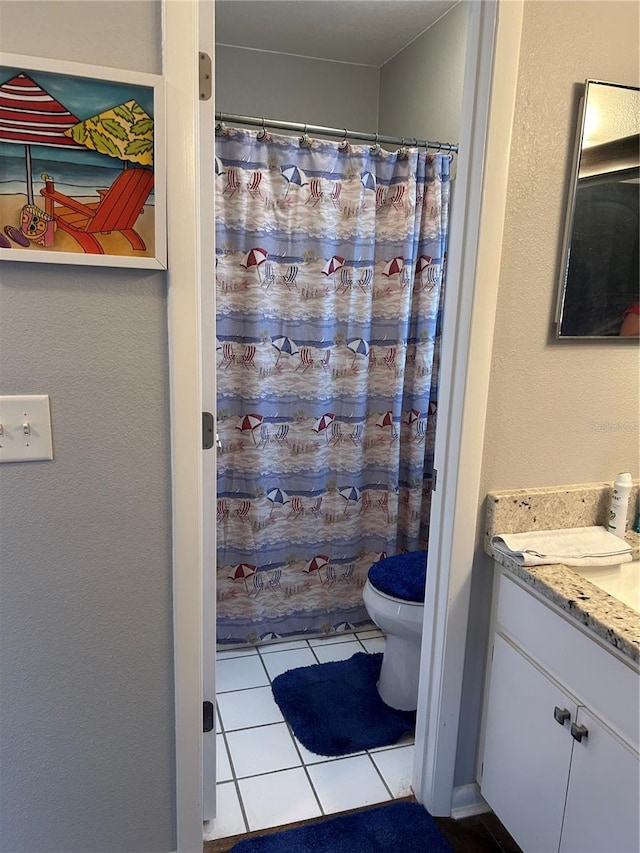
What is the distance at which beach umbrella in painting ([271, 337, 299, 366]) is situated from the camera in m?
2.37

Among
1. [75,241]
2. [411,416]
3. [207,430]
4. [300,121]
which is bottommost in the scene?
[411,416]

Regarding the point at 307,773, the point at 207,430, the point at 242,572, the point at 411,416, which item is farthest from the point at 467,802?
the point at 411,416

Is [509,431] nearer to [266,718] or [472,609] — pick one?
[472,609]

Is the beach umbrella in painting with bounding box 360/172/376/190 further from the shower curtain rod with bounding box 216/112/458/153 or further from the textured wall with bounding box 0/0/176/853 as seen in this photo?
the textured wall with bounding box 0/0/176/853

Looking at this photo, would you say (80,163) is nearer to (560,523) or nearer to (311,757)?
(560,523)

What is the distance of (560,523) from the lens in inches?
62.7

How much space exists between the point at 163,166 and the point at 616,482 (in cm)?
128

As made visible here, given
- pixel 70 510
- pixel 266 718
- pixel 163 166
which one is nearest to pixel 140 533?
pixel 70 510

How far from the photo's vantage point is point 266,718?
211cm

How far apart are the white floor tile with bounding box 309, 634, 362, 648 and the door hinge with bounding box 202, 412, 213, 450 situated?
4.62 feet

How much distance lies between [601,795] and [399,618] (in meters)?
0.86

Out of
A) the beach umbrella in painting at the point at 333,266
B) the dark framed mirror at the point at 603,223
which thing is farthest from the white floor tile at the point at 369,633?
the dark framed mirror at the point at 603,223

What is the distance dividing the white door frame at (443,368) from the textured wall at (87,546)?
3 centimetres

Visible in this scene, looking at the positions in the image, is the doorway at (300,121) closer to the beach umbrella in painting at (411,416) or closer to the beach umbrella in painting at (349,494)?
the beach umbrella in painting at (349,494)
